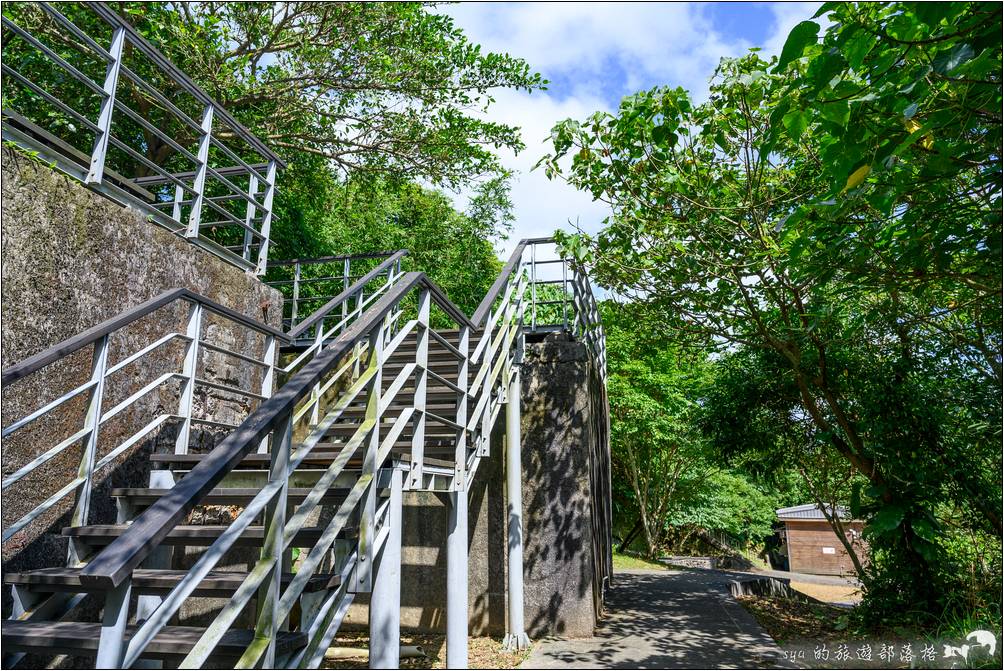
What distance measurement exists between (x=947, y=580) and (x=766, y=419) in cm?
280

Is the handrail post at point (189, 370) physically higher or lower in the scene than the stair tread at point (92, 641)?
higher

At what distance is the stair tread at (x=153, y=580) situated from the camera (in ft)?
8.52

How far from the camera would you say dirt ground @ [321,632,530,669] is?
5348 millimetres

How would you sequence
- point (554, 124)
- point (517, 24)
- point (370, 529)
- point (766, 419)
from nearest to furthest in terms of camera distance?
point (370, 529) < point (517, 24) < point (554, 124) < point (766, 419)

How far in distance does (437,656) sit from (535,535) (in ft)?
4.49

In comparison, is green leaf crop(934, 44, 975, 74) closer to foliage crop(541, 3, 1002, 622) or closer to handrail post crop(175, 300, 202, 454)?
foliage crop(541, 3, 1002, 622)

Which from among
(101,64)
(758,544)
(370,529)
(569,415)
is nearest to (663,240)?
(569,415)

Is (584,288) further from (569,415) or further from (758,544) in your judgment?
(758,544)

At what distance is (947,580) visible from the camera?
21.9 feet

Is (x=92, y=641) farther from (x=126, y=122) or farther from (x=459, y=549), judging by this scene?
(x=126, y=122)

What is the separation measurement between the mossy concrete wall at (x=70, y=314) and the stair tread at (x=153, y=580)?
1.87 ft

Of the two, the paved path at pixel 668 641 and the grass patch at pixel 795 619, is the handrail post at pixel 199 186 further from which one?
the grass patch at pixel 795 619

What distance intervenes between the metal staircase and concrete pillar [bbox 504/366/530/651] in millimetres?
20

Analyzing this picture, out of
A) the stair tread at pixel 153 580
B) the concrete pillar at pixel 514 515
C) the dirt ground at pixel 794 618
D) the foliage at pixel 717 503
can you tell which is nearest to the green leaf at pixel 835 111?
the stair tread at pixel 153 580
